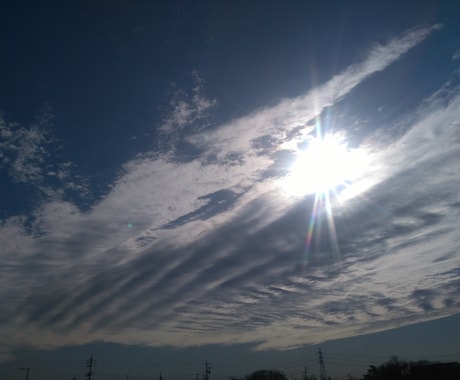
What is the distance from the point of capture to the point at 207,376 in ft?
539

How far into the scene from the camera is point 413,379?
95812 millimetres

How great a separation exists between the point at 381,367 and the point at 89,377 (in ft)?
328

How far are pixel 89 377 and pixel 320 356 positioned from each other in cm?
8319

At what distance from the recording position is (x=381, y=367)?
424 ft

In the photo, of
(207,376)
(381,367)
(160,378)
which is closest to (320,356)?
(381,367)

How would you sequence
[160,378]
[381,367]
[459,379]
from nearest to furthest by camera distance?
[459,379], [381,367], [160,378]

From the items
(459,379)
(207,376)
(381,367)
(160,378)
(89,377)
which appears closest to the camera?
(459,379)

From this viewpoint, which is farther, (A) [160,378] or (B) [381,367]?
(A) [160,378]

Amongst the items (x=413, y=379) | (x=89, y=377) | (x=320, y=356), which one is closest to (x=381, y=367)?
(x=320, y=356)

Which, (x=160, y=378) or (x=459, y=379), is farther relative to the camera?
(x=160, y=378)

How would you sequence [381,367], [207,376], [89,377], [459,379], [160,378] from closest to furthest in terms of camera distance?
[459,379]
[381,367]
[89,377]
[207,376]
[160,378]

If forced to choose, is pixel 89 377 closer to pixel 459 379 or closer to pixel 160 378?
pixel 160 378

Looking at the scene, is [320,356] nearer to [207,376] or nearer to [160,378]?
[207,376]

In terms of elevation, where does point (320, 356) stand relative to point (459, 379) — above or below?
above
